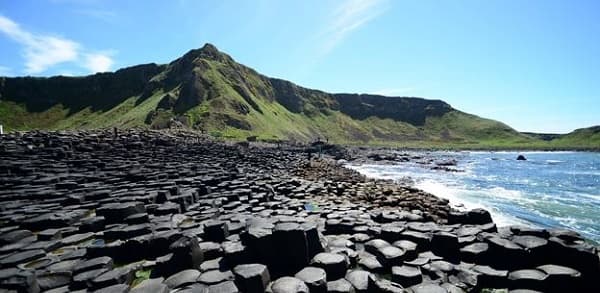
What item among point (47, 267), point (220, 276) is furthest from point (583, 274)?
point (47, 267)

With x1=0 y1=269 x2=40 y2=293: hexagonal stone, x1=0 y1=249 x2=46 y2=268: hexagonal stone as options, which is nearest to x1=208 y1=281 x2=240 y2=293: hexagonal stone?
x1=0 y1=269 x2=40 y2=293: hexagonal stone

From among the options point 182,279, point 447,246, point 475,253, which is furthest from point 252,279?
point 475,253

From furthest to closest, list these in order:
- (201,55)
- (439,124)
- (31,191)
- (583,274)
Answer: (439,124)
(201,55)
(31,191)
(583,274)

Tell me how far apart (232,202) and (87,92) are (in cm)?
14685

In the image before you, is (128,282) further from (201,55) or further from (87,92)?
(87,92)

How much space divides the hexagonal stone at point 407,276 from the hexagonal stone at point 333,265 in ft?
3.30

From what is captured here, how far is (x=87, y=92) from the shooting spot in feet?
423

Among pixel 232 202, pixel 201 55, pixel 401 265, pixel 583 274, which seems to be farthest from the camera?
pixel 201 55

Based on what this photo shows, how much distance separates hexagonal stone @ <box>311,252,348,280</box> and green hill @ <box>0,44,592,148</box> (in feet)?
213

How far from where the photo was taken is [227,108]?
89938 millimetres

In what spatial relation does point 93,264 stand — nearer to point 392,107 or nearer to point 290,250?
point 290,250

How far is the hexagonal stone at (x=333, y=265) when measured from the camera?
5.97 m

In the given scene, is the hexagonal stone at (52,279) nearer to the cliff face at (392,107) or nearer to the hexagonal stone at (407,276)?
the hexagonal stone at (407,276)

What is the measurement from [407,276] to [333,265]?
1.47 meters
